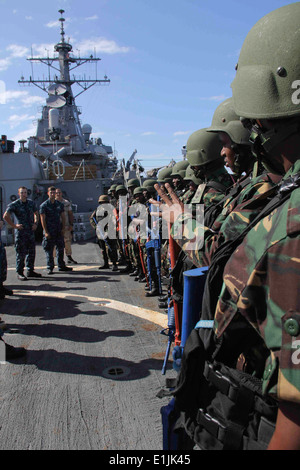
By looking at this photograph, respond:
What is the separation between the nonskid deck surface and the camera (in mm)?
2246

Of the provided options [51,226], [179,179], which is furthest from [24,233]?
[179,179]

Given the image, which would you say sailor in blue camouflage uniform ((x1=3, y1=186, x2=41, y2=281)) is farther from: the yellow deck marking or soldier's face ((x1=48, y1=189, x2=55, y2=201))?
the yellow deck marking

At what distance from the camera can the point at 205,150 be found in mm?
3164

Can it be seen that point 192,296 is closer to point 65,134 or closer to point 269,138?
point 269,138

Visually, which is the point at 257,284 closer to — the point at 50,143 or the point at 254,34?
the point at 254,34

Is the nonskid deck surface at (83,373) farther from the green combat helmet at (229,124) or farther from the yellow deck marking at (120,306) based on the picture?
the green combat helmet at (229,124)

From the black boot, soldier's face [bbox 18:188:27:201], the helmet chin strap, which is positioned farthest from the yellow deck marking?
the helmet chin strap

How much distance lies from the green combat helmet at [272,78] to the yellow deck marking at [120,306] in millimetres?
3368

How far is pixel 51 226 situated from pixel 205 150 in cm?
543

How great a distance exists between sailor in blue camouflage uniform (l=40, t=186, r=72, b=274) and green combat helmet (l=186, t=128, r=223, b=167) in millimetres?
5201

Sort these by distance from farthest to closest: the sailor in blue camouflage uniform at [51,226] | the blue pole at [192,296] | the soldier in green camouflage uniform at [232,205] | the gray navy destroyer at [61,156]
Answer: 1. the gray navy destroyer at [61,156]
2. the sailor in blue camouflage uniform at [51,226]
3. the blue pole at [192,296]
4. the soldier in green camouflage uniform at [232,205]

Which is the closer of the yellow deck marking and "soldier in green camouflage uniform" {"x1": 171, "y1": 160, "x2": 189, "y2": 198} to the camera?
the yellow deck marking

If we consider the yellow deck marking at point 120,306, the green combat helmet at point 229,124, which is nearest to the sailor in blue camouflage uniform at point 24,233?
the yellow deck marking at point 120,306

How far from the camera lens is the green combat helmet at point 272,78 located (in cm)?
102
